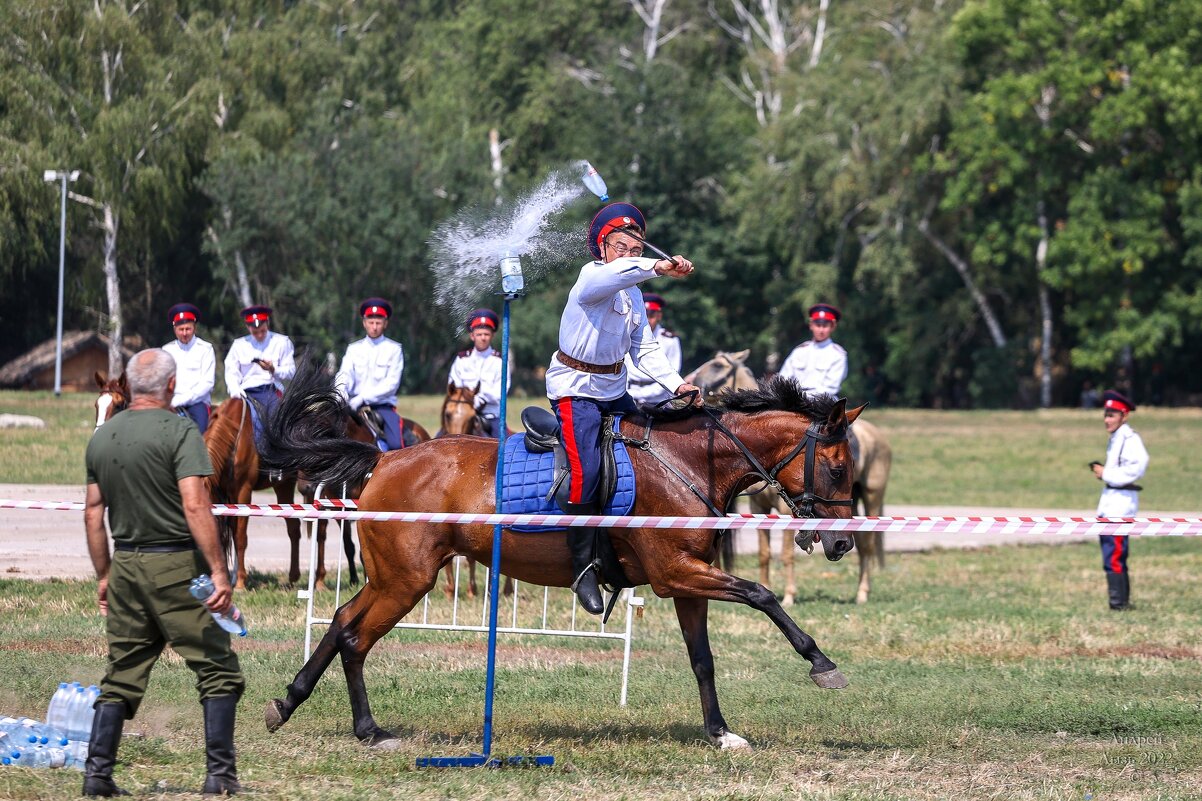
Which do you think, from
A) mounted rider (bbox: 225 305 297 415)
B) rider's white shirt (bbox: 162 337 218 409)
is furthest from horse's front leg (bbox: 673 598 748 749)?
rider's white shirt (bbox: 162 337 218 409)

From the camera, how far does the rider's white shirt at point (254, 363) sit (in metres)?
15.3

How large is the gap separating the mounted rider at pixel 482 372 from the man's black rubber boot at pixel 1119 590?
6216 millimetres

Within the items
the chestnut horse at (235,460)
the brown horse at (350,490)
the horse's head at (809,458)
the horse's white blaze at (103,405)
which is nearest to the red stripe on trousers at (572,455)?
the horse's head at (809,458)

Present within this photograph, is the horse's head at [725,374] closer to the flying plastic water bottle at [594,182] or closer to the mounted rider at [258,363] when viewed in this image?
the mounted rider at [258,363]

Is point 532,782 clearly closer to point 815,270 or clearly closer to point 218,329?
point 218,329

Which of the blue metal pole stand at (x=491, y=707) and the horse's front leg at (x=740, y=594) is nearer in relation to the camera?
the blue metal pole stand at (x=491, y=707)

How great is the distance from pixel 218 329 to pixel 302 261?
18.1 ft

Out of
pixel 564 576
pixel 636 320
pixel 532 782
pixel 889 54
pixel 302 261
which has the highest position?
pixel 889 54

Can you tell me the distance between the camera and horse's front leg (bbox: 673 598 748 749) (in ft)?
28.2

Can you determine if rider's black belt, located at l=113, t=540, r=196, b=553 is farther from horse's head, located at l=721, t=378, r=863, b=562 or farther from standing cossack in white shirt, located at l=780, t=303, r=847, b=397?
standing cossack in white shirt, located at l=780, t=303, r=847, b=397

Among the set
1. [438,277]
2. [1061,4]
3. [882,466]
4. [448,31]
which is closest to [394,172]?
[448,31]

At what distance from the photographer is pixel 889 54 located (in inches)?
2047

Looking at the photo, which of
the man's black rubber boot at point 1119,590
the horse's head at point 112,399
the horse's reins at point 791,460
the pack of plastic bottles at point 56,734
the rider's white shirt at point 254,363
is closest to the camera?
the pack of plastic bottles at point 56,734

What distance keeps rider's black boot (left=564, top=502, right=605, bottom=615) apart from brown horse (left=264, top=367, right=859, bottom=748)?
98 mm
